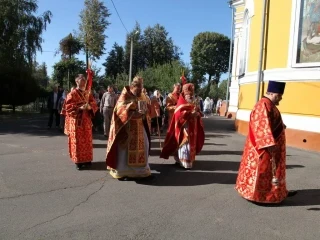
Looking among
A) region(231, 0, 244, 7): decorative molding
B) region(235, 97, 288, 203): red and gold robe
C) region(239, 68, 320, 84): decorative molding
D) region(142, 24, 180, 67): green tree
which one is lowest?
region(235, 97, 288, 203): red and gold robe

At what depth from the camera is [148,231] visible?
430 cm

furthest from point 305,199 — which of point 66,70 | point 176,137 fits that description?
point 66,70

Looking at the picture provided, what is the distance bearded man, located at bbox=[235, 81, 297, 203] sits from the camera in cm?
517

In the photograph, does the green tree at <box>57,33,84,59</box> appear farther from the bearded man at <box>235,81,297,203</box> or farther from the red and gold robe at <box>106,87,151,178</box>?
the bearded man at <box>235,81,297,203</box>

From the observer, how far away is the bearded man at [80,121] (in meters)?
7.50

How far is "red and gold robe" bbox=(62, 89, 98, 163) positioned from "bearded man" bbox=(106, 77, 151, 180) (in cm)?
123

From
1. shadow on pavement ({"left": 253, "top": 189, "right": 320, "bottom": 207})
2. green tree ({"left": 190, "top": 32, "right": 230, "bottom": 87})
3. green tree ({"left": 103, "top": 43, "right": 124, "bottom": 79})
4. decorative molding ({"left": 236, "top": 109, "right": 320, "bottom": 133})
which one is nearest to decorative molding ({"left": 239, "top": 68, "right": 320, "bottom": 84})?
decorative molding ({"left": 236, "top": 109, "right": 320, "bottom": 133})

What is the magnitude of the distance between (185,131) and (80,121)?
7.54 ft

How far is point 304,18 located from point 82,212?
9266 mm

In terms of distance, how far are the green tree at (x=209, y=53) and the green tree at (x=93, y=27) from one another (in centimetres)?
1664

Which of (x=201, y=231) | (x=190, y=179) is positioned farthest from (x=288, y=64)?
(x=201, y=231)

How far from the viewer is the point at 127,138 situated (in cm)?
657

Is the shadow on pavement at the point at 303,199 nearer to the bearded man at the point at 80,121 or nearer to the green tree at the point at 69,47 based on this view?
the bearded man at the point at 80,121

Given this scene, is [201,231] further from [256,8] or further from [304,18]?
[256,8]
